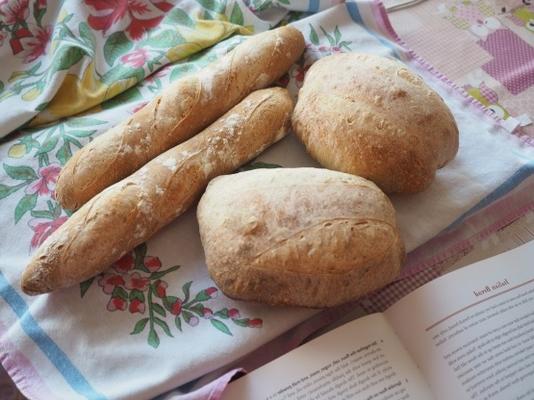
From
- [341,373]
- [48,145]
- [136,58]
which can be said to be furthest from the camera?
[136,58]

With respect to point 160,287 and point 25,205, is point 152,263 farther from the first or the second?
point 25,205

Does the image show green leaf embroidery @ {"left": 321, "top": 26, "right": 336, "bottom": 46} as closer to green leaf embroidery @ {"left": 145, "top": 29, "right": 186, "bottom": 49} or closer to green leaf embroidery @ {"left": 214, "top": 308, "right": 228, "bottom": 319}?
green leaf embroidery @ {"left": 145, "top": 29, "right": 186, "bottom": 49}

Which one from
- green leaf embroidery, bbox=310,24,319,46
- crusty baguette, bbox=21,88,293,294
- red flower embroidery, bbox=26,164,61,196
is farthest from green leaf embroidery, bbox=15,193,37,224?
green leaf embroidery, bbox=310,24,319,46

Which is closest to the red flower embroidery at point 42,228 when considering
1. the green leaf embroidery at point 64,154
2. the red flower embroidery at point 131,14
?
the green leaf embroidery at point 64,154

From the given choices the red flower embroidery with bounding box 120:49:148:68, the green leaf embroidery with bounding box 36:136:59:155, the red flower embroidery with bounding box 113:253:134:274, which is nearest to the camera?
the red flower embroidery with bounding box 113:253:134:274

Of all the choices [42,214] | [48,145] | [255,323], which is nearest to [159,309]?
[255,323]

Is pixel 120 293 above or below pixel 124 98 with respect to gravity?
below

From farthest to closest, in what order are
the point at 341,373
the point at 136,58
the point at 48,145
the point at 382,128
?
the point at 136,58
the point at 48,145
the point at 382,128
the point at 341,373
